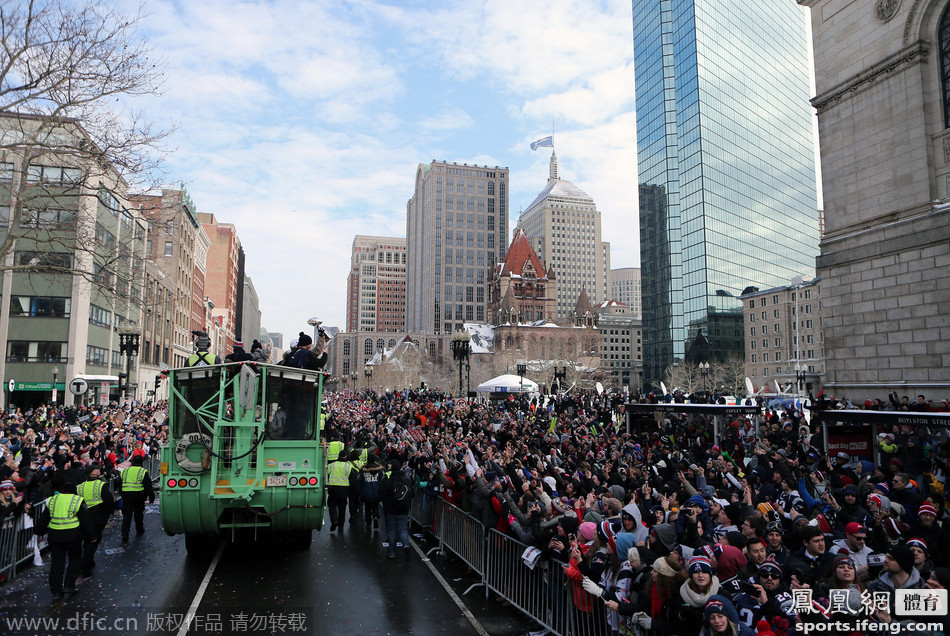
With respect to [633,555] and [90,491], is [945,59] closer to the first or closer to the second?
[633,555]

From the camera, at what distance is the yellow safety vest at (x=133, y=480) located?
40.9ft

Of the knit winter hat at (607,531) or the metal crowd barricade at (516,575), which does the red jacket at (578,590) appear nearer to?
the metal crowd barricade at (516,575)

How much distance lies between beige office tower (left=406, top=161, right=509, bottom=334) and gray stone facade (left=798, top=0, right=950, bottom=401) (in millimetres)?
155307

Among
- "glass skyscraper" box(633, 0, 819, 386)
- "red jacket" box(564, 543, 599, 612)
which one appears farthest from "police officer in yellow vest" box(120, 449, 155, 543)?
"glass skyscraper" box(633, 0, 819, 386)

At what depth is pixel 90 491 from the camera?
9961mm

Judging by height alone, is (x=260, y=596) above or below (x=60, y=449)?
below

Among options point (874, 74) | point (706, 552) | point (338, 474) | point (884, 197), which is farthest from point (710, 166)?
point (706, 552)

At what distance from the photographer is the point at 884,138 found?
65.6ft

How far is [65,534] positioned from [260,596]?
303 centimetres

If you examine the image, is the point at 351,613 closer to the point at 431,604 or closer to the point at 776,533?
the point at 431,604

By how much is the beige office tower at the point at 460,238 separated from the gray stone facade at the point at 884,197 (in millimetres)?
155307

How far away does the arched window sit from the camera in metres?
18.5
